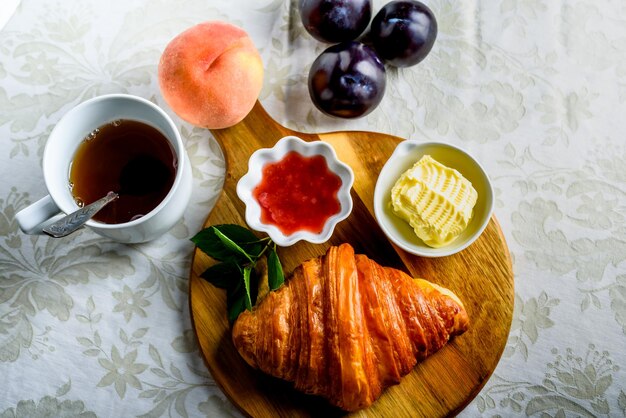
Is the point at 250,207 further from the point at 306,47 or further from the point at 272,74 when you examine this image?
the point at 306,47

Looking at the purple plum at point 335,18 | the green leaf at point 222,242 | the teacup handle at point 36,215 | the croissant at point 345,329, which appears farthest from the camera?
the purple plum at point 335,18

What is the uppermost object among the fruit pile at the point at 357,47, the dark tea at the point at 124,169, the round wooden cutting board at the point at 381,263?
the fruit pile at the point at 357,47

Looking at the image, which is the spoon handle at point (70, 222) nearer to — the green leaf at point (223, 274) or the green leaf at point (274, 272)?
the green leaf at point (223, 274)

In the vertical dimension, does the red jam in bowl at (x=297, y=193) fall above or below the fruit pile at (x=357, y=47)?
below

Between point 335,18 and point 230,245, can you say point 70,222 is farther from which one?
point 335,18

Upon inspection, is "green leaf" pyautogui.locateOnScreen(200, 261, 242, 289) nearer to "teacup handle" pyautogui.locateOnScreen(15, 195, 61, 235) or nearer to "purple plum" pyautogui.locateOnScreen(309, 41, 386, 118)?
"teacup handle" pyautogui.locateOnScreen(15, 195, 61, 235)

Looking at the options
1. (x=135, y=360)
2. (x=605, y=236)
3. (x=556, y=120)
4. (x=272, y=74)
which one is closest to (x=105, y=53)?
(x=272, y=74)

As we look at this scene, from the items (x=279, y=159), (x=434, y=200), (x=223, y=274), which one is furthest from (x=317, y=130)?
(x=223, y=274)

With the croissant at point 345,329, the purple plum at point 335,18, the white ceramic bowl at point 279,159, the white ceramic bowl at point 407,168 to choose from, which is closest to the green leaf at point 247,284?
the croissant at point 345,329

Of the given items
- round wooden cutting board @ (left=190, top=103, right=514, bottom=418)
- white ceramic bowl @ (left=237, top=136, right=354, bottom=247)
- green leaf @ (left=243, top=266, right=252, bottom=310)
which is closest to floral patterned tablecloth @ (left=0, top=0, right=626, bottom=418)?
round wooden cutting board @ (left=190, top=103, right=514, bottom=418)
